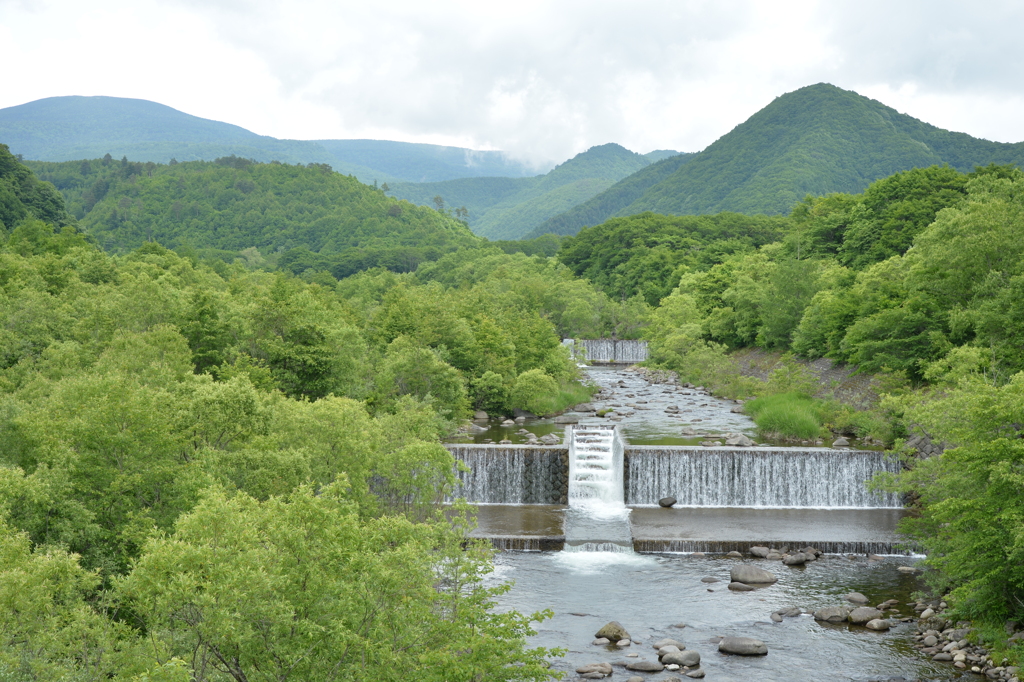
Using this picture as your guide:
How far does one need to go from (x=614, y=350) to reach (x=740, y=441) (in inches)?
1954

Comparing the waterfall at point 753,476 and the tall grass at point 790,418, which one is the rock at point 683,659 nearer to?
the waterfall at point 753,476

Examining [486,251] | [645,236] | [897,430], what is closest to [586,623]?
[897,430]

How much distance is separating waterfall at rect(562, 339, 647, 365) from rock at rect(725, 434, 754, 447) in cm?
4704

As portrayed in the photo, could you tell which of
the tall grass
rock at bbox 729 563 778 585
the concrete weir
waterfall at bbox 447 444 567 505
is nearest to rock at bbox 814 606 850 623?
rock at bbox 729 563 778 585

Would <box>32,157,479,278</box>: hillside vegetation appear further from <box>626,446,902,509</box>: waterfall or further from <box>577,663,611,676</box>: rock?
<box>577,663,611,676</box>: rock

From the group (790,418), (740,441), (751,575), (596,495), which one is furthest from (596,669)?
(790,418)

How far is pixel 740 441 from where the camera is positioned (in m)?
42.3

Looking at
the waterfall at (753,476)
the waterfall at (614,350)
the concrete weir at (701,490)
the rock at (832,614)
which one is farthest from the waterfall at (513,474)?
the waterfall at (614,350)

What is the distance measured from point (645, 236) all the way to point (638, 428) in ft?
295

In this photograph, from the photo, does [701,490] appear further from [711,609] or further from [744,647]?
[744,647]

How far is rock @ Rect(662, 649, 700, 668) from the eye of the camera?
22.5m

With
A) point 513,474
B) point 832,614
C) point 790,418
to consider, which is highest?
point 790,418

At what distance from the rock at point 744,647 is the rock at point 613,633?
9.72 feet

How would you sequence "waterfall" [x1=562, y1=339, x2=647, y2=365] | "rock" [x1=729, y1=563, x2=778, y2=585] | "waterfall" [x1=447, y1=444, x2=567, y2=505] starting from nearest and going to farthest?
1. "rock" [x1=729, y1=563, x2=778, y2=585]
2. "waterfall" [x1=447, y1=444, x2=567, y2=505]
3. "waterfall" [x1=562, y1=339, x2=647, y2=365]
